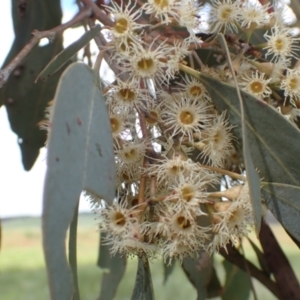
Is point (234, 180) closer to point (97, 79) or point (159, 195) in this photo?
point (159, 195)

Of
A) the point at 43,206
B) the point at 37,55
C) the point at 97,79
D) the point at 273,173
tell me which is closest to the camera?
the point at 43,206

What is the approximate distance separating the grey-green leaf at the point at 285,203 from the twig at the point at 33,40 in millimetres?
318

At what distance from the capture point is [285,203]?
2.35 ft

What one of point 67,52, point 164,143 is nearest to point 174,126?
point 164,143

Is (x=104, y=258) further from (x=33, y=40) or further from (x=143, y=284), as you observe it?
(x=33, y=40)

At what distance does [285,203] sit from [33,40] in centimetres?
36

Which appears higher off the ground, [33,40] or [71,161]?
[33,40]

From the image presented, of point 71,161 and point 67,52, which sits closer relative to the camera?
point 71,161

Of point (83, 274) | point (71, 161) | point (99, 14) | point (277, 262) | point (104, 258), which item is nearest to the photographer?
point (71, 161)

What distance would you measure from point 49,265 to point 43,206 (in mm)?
49

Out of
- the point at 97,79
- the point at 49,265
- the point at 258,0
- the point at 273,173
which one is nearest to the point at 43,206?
the point at 49,265

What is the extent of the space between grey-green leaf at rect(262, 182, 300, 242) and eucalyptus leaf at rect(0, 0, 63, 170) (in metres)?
0.65

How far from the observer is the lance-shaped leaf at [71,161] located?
0.49 m

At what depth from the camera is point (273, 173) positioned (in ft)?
2.36
